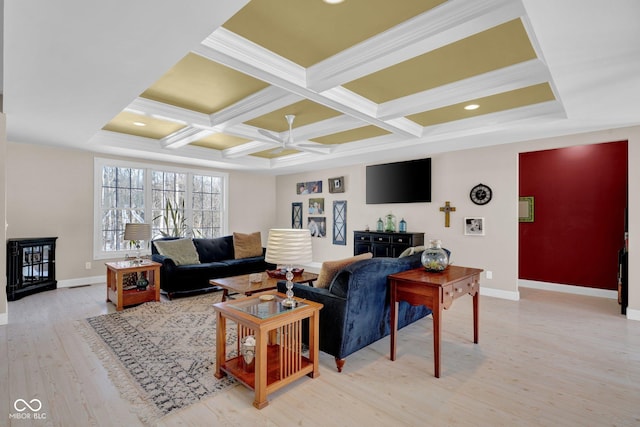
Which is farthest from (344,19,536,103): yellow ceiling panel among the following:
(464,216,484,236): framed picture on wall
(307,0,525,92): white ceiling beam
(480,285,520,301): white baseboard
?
(480,285,520,301): white baseboard

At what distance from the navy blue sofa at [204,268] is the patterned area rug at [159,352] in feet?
1.42

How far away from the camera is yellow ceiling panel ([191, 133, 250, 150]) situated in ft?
19.0

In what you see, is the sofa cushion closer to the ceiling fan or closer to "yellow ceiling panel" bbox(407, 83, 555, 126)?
the ceiling fan

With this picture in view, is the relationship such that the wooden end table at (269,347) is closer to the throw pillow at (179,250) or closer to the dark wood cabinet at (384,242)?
the throw pillow at (179,250)

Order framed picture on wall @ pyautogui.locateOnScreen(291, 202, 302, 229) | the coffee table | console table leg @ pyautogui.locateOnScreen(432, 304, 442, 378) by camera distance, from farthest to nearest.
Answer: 1. framed picture on wall @ pyautogui.locateOnScreen(291, 202, 302, 229)
2. the coffee table
3. console table leg @ pyautogui.locateOnScreen(432, 304, 442, 378)

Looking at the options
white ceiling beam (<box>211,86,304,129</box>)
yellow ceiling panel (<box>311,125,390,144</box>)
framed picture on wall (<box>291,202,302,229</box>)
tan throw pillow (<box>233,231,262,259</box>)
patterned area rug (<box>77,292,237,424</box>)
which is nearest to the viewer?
patterned area rug (<box>77,292,237,424</box>)

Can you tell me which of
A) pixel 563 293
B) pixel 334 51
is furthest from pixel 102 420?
pixel 563 293

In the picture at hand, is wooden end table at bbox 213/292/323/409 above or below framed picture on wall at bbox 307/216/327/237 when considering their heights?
below

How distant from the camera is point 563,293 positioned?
18.1 feet

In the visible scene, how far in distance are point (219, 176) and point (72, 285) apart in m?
3.57

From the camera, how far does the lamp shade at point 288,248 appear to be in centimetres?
254

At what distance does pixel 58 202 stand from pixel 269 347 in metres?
5.13

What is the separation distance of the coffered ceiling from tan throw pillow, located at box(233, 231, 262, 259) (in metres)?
2.02

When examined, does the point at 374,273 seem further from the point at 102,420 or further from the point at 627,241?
the point at 627,241
